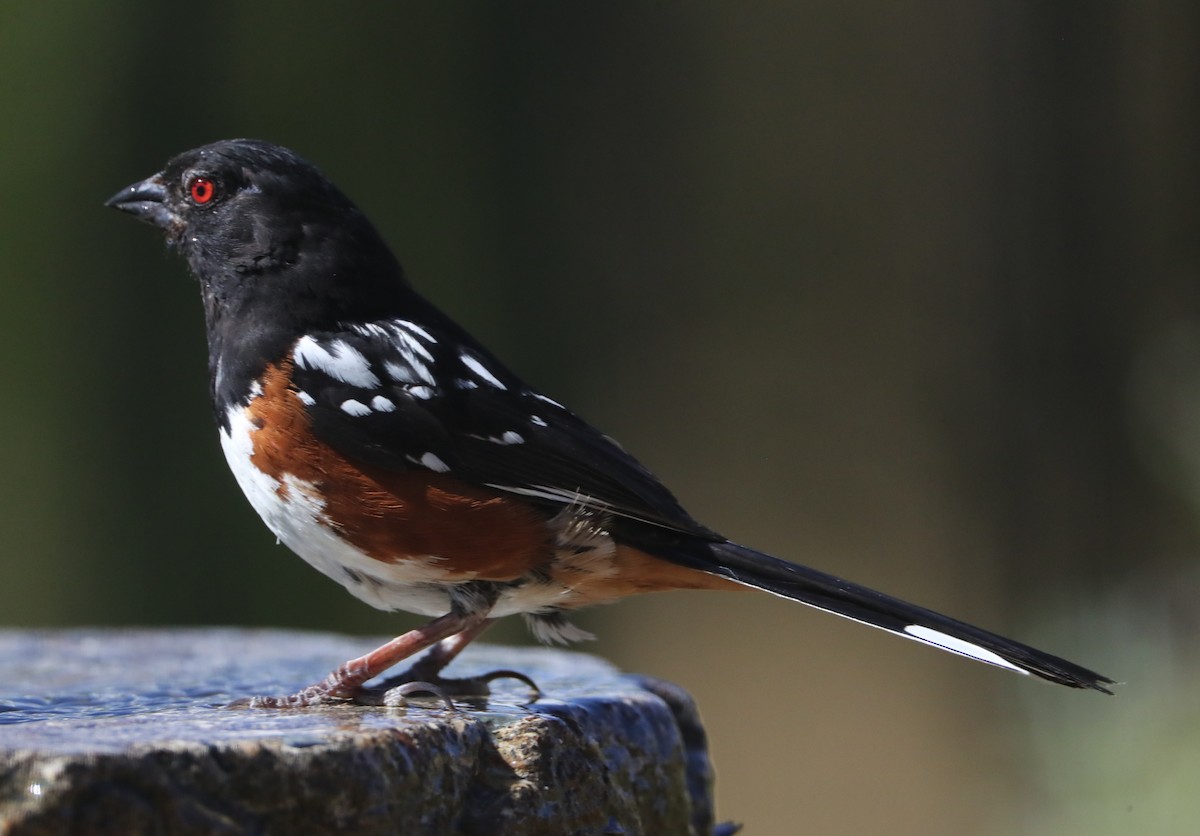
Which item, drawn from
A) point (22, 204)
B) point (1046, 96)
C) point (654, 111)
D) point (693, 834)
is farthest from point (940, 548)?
Result: point (22, 204)

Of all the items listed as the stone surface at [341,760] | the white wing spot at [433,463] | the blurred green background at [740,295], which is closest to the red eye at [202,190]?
the white wing spot at [433,463]

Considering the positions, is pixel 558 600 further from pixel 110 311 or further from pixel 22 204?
pixel 22 204

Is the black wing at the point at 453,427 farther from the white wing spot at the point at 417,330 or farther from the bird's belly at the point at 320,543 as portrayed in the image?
the bird's belly at the point at 320,543

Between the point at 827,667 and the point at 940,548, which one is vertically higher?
the point at 940,548

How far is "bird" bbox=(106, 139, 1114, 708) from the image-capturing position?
7.38 feet

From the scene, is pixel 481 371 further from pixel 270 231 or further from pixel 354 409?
pixel 270 231

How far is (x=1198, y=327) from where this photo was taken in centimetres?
445

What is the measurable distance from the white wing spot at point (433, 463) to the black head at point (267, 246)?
0.33 m

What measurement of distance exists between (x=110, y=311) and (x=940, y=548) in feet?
12.4

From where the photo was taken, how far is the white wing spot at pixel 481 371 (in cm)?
246

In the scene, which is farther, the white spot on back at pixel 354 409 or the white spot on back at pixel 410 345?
the white spot on back at pixel 410 345

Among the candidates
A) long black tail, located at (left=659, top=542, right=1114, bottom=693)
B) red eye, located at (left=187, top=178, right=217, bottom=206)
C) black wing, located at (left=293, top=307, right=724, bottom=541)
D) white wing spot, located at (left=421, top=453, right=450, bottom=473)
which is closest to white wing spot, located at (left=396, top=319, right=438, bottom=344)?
black wing, located at (left=293, top=307, right=724, bottom=541)

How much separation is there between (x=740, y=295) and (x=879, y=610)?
355 centimetres

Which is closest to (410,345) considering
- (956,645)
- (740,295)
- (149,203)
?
(149,203)
